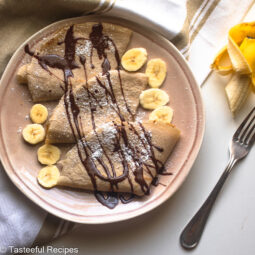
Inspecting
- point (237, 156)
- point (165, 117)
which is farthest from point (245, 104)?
point (165, 117)

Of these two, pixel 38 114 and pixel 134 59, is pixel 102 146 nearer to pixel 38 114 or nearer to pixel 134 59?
pixel 38 114

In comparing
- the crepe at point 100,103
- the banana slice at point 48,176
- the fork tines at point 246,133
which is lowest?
the banana slice at point 48,176

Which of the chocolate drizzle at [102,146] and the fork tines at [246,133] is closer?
the chocolate drizzle at [102,146]

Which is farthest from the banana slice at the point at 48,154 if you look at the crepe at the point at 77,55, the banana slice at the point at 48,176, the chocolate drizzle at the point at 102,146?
the crepe at the point at 77,55

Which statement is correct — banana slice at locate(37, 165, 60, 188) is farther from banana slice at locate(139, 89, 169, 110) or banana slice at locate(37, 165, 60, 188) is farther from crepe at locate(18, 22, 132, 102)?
banana slice at locate(139, 89, 169, 110)

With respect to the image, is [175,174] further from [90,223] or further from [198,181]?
[90,223]

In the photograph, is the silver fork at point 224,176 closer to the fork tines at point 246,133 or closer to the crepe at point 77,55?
the fork tines at point 246,133

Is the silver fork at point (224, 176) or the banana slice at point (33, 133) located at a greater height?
the silver fork at point (224, 176)
